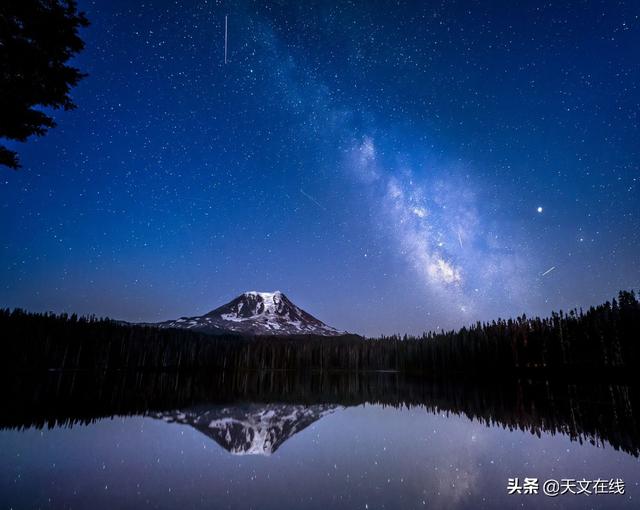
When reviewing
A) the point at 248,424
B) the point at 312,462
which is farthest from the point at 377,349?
the point at 312,462

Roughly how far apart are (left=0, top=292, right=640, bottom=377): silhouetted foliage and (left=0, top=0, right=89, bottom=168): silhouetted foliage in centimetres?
2734

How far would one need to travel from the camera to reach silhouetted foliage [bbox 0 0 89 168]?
1001 centimetres

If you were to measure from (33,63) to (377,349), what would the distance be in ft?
189

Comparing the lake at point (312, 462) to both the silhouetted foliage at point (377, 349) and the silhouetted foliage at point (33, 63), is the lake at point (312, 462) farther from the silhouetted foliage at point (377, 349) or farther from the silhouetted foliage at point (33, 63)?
the silhouetted foliage at point (377, 349)

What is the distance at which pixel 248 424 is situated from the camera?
5914 mm

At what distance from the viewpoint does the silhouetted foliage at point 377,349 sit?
25.8 m

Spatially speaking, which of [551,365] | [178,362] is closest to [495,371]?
[551,365]

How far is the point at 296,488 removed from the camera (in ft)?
9.48

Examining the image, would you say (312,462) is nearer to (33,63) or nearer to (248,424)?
(248,424)

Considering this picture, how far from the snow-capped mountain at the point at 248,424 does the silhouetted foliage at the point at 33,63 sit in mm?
10438

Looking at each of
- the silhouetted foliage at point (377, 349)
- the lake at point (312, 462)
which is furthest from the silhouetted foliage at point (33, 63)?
the silhouetted foliage at point (377, 349)

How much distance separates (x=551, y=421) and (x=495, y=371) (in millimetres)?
34335

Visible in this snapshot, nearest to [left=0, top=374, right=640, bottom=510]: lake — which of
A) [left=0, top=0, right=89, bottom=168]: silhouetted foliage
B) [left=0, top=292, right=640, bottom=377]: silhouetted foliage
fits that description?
[left=0, top=0, right=89, bottom=168]: silhouetted foliage

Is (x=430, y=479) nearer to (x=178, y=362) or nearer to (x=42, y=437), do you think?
(x=42, y=437)
